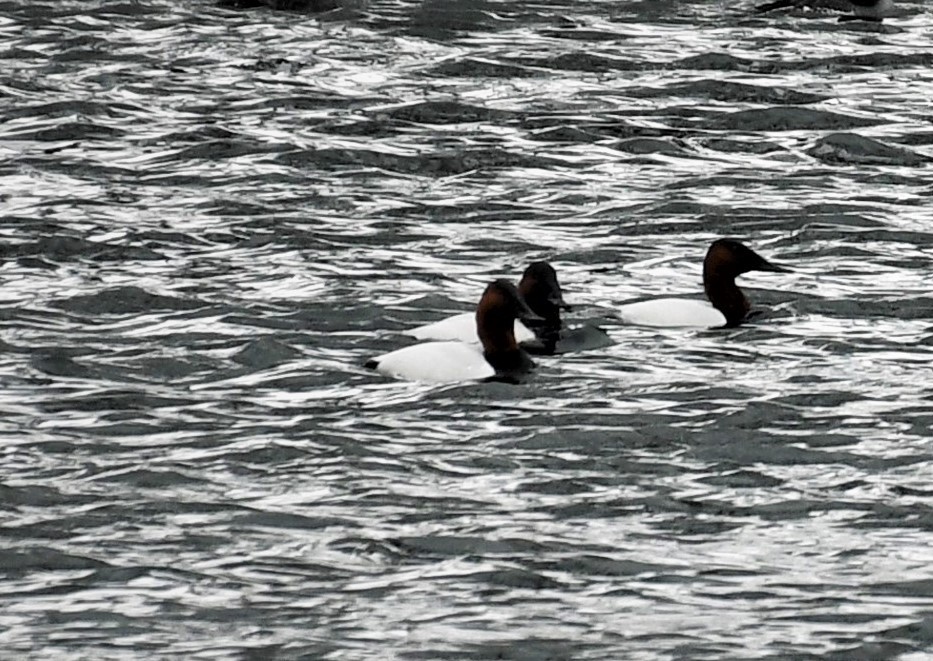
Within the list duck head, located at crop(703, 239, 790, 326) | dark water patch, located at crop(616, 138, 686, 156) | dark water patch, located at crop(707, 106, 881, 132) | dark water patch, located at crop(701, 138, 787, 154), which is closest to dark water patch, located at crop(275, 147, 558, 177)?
dark water patch, located at crop(616, 138, 686, 156)

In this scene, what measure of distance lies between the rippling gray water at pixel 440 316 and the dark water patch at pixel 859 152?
0.05 m

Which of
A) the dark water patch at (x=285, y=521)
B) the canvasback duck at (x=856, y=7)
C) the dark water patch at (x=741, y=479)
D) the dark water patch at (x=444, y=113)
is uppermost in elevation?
the canvasback duck at (x=856, y=7)

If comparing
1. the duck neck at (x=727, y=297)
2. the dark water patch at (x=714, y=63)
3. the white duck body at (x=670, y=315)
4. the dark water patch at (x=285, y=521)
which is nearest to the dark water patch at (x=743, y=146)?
the dark water patch at (x=714, y=63)

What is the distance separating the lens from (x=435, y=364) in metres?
13.4

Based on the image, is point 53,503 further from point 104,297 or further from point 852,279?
point 852,279

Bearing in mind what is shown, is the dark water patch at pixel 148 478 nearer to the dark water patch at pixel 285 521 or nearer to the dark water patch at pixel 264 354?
the dark water patch at pixel 285 521

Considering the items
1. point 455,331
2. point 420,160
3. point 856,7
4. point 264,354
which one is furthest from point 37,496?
point 856,7

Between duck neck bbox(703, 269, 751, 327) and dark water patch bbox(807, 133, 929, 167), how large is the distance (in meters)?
4.99

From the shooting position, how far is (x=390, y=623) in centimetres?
970

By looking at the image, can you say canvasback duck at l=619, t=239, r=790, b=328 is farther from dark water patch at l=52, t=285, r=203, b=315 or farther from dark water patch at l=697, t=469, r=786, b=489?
dark water patch at l=697, t=469, r=786, b=489

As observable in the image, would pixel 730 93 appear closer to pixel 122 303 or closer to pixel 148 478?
pixel 122 303

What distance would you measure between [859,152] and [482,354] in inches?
284

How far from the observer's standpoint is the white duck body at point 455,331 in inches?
559

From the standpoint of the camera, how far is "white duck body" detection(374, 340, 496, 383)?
13.3m
